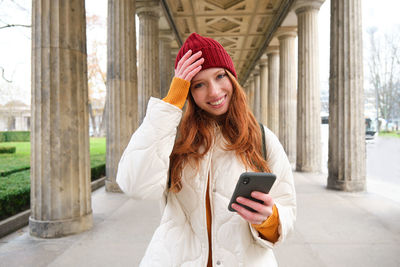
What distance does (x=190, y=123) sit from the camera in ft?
5.60

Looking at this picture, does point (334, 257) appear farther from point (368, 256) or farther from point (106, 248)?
point (106, 248)

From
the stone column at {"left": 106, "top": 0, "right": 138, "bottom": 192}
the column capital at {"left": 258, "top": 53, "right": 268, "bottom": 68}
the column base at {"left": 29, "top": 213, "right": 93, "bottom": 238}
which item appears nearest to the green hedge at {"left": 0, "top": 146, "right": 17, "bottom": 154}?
the stone column at {"left": 106, "top": 0, "right": 138, "bottom": 192}

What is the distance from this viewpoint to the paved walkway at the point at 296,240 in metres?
3.91

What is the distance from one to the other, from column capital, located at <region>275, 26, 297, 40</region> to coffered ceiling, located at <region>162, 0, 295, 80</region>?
281 millimetres

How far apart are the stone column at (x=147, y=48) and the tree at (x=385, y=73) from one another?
1067 centimetres

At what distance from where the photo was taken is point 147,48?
36.2 feet

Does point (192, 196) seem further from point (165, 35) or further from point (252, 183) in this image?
point (165, 35)

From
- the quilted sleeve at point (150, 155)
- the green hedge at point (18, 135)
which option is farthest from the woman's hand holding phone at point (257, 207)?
the green hedge at point (18, 135)

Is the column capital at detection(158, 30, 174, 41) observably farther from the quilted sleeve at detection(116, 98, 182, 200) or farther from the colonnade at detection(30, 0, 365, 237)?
the quilted sleeve at detection(116, 98, 182, 200)

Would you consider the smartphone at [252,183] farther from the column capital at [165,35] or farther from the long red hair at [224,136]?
the column capital at [165,35]

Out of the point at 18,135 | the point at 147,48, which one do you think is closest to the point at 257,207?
the point at 147,48

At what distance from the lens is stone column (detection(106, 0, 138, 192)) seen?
8.20 m

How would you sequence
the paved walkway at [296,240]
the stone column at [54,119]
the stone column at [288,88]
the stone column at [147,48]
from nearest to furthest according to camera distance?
the paved walkway at [296,240] < the stone column at [54,119] < the stone column at [147,48] < the stone column at [288,88]

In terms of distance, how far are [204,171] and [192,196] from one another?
0.14 metres
